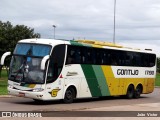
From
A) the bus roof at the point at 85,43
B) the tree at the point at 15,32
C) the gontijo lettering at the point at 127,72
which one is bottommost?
the gontijo lettering at the point at 127,72

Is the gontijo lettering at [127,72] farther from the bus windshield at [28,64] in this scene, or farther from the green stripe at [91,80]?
the bus windshield at [28,64]

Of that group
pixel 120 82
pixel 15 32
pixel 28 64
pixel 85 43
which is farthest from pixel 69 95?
pixel 15 32

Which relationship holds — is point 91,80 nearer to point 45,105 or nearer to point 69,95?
point 69,95

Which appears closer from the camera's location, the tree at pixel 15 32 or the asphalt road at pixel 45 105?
the asphalt road at pixel 45 105

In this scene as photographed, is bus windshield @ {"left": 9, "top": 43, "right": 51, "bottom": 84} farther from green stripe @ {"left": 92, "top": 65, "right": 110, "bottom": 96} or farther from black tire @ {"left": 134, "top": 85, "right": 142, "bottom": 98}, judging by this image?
black tire @ {"left": 134, "top": 85, "right": 142, "bottom": 98}

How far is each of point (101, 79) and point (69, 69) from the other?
136 inches

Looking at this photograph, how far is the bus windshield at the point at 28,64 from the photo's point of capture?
67.3 ft

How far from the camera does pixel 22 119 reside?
1398 centimetres

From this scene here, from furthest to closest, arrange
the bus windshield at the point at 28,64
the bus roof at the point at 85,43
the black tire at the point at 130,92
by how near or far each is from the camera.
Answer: the black tire at the point at 130,92 < the bus roof at the point at 85,43 < the bus windshield at the point at 28,64

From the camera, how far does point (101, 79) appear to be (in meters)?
25.0

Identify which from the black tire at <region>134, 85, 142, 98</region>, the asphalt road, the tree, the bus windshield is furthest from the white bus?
the tree

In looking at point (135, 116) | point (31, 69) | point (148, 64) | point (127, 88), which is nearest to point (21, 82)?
point (31, 69)

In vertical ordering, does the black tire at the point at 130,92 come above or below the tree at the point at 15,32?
below

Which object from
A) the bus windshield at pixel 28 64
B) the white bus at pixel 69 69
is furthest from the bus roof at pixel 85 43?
the bus windshield at pixel 28 64
